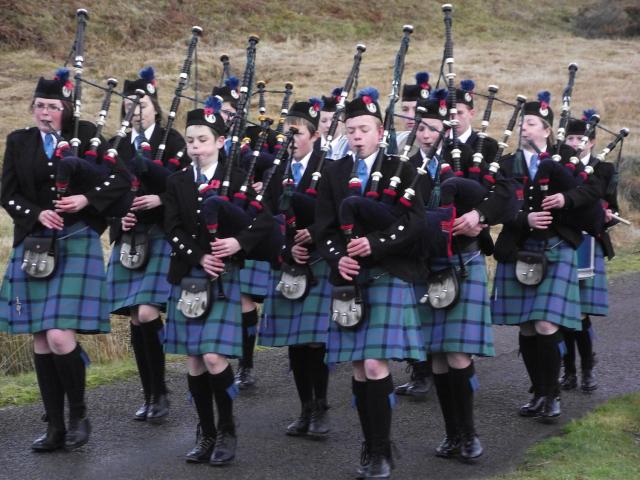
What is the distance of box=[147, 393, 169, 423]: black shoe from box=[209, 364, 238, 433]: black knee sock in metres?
0.93

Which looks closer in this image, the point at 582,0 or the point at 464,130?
the point at 464,130

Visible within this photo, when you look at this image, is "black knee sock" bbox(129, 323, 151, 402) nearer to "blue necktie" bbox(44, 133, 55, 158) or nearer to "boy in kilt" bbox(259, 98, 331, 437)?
"boy in kilt" bbox(259, 98, 331, 437)

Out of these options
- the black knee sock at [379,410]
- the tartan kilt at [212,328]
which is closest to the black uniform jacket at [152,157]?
the tartan kilt at [212,328]

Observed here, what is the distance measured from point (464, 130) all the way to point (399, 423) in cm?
172

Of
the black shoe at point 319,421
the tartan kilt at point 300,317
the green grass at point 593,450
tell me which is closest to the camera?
the green grass at point 593,450

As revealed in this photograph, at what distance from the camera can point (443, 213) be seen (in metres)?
5.60

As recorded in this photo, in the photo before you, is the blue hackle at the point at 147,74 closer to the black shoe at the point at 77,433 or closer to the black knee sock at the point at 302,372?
the black knee sock at the point at 302,372

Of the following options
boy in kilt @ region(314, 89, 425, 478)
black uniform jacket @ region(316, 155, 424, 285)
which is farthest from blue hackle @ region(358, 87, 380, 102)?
black uniform jacket @ region(316, 155, 424, 285)

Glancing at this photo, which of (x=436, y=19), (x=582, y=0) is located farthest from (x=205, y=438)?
(x=582, y=0)

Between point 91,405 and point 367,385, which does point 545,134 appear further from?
point 91,405

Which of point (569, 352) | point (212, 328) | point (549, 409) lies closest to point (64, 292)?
point (212, 328)

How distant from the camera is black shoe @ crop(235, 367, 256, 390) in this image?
726cm

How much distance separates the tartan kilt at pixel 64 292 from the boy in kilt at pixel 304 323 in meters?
1.03

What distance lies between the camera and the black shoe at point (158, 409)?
638 centimetres
